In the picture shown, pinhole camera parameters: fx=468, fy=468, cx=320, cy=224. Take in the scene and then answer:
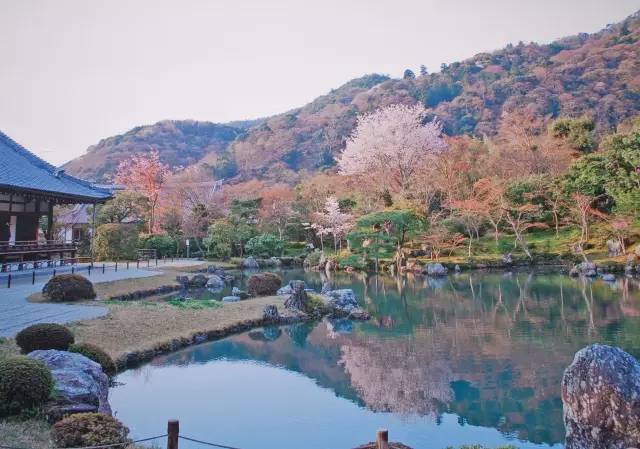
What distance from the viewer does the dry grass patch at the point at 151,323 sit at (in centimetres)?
841

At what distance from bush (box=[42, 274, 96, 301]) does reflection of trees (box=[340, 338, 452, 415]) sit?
715cm

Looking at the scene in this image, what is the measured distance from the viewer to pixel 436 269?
23.3 metres

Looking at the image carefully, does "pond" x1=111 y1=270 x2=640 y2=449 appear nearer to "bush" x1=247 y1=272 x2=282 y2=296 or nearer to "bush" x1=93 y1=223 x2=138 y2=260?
"bush" x1=247 y1=272 x2=282 y2=296

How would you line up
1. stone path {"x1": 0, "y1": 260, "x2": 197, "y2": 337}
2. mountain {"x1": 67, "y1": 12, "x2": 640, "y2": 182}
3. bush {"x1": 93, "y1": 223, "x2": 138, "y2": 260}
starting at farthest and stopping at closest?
mountain {"x1": 67, "y1": 12, "x2": 640, "y2": 182}, bush {"x1": 93, "y1": 223, "x2": 138, "y2": 260}, stone path {"x1": 0, "y1": 260, "x2": 197, "y2": 337}

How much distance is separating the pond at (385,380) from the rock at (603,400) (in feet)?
5.28

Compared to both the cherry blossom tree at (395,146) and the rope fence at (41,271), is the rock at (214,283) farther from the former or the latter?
the cherry blossom tree at (395,146)

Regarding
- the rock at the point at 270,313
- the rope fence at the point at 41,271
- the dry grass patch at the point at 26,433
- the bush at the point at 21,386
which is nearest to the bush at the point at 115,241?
the rope fence at the point at 41,271

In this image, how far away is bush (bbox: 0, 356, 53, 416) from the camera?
4516mm

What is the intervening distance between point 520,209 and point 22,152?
22.9 meters

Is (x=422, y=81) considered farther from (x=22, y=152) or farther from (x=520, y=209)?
(x=22, y=152)

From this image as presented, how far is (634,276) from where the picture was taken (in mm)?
19328

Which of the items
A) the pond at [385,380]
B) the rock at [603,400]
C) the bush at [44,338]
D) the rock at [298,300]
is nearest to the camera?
the rock at [603,400]

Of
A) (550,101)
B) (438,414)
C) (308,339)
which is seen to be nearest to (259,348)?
(308,339)

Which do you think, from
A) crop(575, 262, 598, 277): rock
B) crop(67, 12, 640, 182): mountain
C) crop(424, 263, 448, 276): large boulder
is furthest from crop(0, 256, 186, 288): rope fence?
crop(67, 12, 640, 182): mountain
